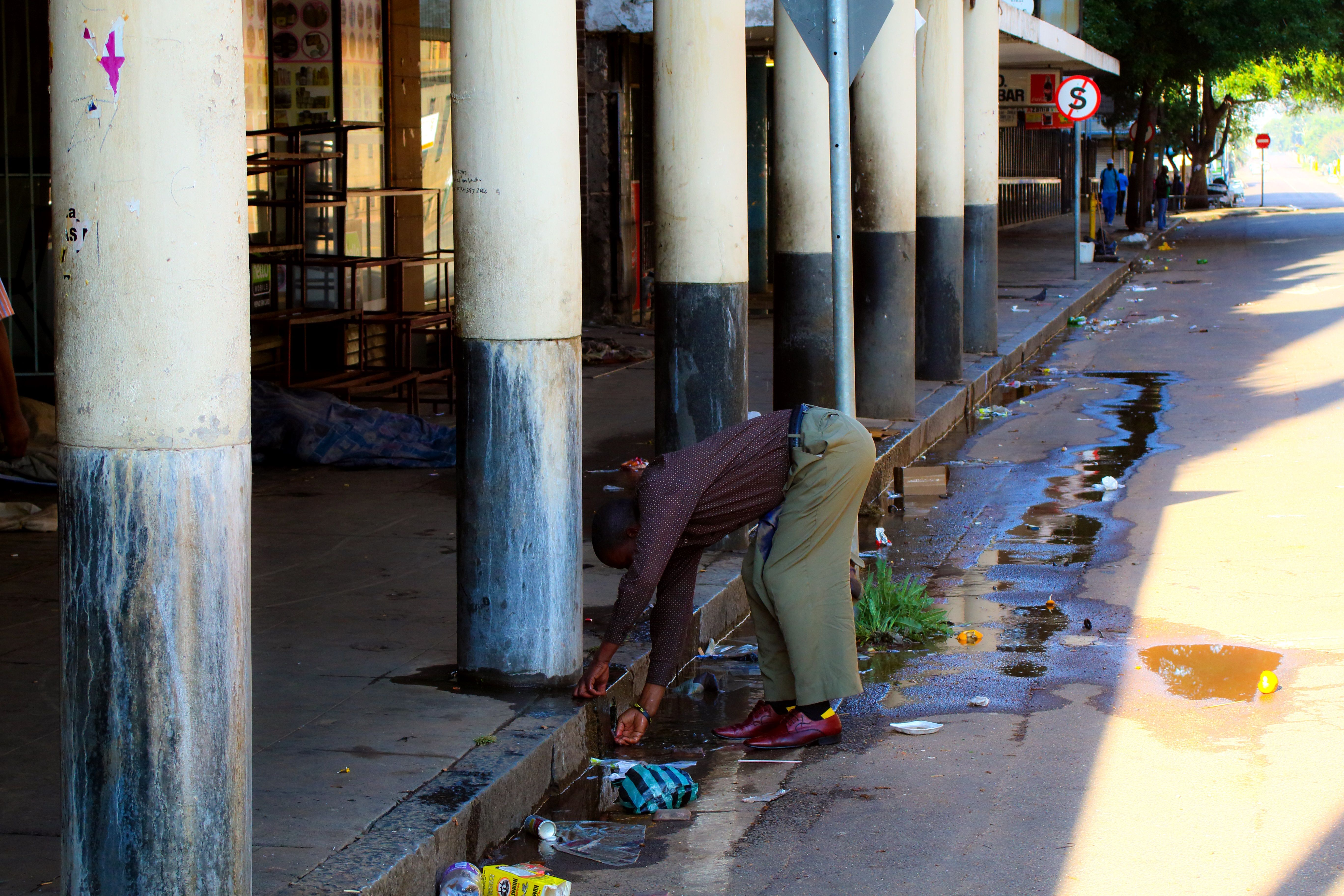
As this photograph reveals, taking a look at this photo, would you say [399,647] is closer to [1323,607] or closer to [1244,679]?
[1244,679]

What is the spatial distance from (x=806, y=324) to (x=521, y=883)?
20.1ft

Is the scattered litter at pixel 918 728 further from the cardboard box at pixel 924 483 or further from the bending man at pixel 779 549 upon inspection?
the cardboard box at pixel 924 483

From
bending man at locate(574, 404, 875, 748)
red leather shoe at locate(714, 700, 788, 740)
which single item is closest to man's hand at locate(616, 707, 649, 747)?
bending man at locate(574, 404, 875, 748)

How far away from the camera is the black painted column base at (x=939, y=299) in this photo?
12.9m

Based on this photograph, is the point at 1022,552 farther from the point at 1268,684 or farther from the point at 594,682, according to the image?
the point at 594,682

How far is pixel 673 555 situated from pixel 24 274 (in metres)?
8.17

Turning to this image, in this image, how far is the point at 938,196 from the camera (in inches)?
515

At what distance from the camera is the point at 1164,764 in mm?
4863

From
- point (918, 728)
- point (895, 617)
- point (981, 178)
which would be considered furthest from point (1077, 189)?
point (918, 728)

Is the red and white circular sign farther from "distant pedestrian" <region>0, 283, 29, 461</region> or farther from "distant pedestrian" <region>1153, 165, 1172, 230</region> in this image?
"distant pedestrian" <region>1153, 165, 1172, 230</region>

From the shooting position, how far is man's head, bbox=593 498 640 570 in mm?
4625

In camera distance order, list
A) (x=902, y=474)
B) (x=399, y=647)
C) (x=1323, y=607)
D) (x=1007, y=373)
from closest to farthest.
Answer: (x=399, y=647)
(x=1323, y=607)
(x=902, y=474)
(x=1007, y=373)

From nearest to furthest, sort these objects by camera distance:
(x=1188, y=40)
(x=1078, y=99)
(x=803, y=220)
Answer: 1. (x=803, y=220)
2. (x=1078, y=99)
3. (x=1188, y=40)

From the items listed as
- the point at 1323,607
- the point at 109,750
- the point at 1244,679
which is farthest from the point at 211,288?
the point at 1323,607
